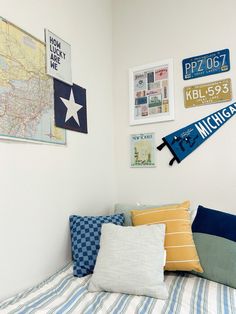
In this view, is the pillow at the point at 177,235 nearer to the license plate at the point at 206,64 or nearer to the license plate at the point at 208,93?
the license plate at the point at 208,93

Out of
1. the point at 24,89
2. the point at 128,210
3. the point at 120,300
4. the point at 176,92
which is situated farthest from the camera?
the point at 176,92

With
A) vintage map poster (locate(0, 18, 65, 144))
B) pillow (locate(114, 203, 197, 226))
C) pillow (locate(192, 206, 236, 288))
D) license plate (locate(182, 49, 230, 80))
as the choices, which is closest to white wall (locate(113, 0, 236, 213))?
license plate (locate(182, 49, 230, 80))

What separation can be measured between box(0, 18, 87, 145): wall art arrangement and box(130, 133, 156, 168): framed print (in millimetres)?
535

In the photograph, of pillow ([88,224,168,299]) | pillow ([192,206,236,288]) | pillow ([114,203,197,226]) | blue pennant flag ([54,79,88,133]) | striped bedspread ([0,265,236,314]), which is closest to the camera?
striped bedspread ([0,265,236,314])

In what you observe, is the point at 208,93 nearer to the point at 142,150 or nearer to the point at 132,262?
the point at 142,150

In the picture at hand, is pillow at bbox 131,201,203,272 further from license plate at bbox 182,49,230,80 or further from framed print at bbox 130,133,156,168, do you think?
license plate at bbox 182,49,230,80

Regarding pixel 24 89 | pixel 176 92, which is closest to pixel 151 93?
pixel 176 92

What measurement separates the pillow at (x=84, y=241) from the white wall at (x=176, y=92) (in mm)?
585

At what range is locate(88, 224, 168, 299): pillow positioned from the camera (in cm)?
127

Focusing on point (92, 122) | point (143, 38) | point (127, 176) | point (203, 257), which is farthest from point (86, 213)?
point (143, 38)

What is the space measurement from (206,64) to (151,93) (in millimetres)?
456

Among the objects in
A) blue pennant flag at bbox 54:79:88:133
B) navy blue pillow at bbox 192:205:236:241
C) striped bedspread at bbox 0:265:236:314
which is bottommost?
striped bedspread at bbox 0:265:236:314

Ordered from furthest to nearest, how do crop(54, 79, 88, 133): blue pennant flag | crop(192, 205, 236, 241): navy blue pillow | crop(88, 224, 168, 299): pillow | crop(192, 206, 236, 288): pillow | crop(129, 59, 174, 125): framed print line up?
crop(129, 59, 174, 125): framed print
crop(54, 79, 88, 133): blue pennant flag
crop(192, 205, 236, 241): navy blue pillow
crop(192, 206, 236, 288): pillow
crop(88, 224, 168, 299): pillow

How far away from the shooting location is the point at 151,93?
6.94 feet
